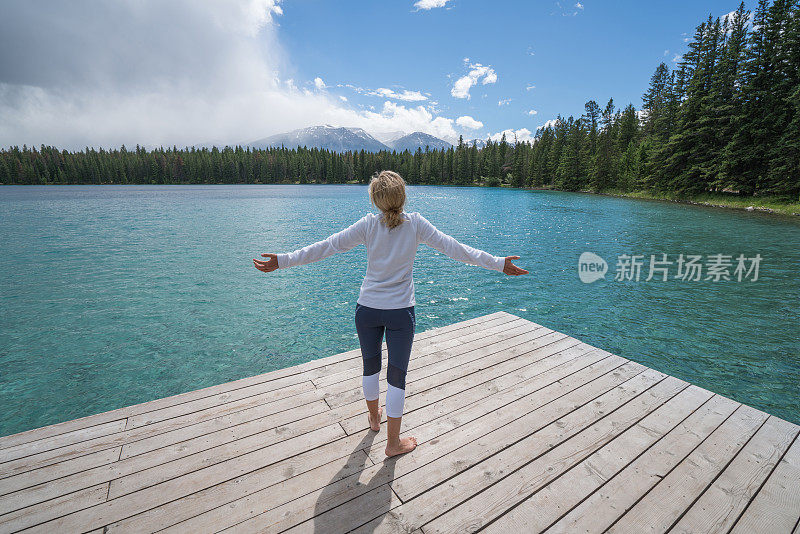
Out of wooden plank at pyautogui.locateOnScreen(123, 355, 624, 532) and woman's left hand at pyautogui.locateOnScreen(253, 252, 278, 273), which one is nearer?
wooden plank at pyautogui.locateOnScreen(123, 355, 624, 532)

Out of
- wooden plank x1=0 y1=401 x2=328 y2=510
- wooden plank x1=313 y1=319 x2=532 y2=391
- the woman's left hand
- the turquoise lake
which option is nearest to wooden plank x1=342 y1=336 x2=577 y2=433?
wooden plank x1=313 y1=319 x2=532 y2=391

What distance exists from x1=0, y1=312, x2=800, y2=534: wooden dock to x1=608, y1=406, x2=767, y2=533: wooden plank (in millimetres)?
13

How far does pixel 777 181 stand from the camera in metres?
34.8

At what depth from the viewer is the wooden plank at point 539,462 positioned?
257 cm

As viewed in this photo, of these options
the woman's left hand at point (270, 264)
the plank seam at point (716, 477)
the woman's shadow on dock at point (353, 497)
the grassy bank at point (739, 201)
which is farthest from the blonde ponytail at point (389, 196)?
the grassy bank at point (739, 201)

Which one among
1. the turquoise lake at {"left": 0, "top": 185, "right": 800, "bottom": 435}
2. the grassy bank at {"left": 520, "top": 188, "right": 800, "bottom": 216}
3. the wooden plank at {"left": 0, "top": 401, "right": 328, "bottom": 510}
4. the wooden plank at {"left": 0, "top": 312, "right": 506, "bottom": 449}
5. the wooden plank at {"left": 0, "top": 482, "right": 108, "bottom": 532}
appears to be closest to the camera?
the wooden plank at {"left": 0, "top": 482, "right": 108, "bottom": 532}

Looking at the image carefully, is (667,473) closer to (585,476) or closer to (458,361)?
(585,476)

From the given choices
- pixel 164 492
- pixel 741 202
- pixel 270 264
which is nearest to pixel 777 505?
pixel 270 264

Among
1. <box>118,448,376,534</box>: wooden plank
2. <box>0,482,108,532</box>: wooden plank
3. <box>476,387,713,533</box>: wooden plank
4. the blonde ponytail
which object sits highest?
the blonde ponytail

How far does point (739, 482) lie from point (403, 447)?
2866 millimetres

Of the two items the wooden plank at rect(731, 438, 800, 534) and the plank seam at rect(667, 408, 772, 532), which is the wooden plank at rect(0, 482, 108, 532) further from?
the wooden plank at rect(731, 438, 800, 534)

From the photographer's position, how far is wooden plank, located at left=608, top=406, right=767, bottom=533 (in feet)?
8.37

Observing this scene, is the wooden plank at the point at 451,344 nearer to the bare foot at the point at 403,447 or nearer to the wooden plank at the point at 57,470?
the bare foot at the point at 403,447

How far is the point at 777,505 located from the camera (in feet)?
8.88
